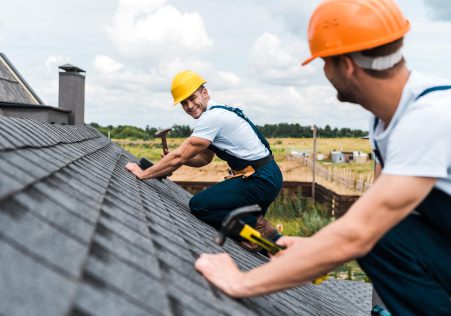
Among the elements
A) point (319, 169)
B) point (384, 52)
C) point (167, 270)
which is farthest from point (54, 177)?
point (319, 169)

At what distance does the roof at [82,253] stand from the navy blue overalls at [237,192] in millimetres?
1887

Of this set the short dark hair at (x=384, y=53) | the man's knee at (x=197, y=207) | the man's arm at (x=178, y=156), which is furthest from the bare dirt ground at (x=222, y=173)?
the short dark hair at (x=384, y=53)

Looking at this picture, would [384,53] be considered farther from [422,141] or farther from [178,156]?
[178,156]

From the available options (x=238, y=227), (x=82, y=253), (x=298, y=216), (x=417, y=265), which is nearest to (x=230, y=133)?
(x=238, y=227)

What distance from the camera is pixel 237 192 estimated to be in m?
4.91

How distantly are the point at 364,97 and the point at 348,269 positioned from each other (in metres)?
12.6

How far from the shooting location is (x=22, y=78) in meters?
16.5

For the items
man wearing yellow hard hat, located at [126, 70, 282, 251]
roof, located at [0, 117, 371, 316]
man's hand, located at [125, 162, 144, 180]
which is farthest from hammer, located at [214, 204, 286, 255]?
man's hand, located at [125, 162, 144, 180]

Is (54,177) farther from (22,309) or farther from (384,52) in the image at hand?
(384,52)

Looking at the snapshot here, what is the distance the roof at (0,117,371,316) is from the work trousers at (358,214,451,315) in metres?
0.63

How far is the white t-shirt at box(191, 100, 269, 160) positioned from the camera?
15.5ft

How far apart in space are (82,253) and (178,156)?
10.5ft

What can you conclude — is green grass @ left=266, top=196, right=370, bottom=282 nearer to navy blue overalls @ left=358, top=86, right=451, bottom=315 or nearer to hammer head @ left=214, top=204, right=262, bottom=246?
navy blue overalls @ left=358, top=86, right=451, bottom=315

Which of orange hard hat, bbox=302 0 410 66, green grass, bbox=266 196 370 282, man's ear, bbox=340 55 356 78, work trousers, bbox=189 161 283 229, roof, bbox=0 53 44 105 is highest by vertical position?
orange hard hat, bbox=302 0 410 66
